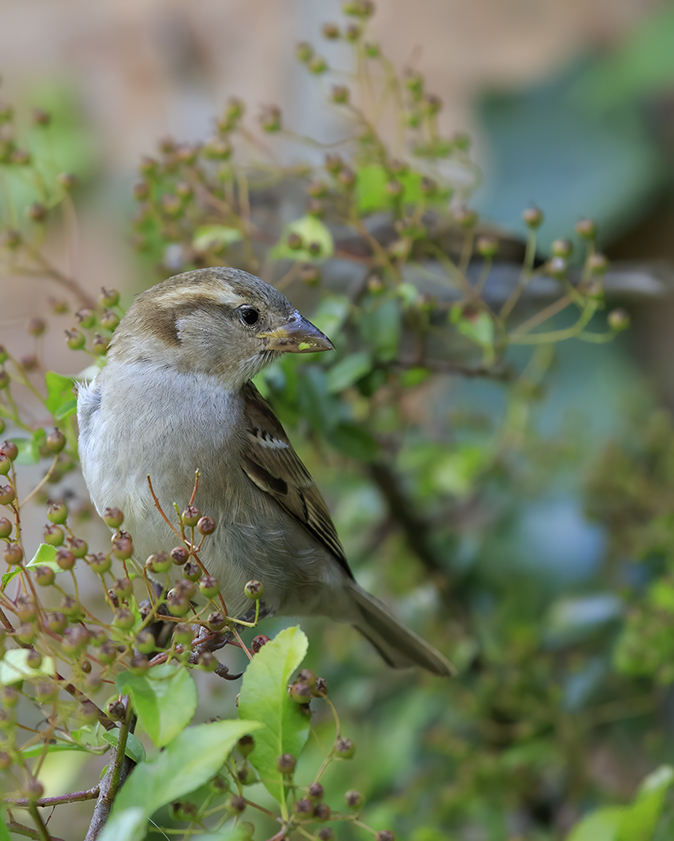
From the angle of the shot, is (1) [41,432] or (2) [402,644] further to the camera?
(2) [402,644]

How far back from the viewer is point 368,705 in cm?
217

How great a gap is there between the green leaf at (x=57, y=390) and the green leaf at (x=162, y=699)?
611mm

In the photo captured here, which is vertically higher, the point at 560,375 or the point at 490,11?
the point at 490,11

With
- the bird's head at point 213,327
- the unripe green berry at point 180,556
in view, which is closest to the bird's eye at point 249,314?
the bird's head at point 213,327

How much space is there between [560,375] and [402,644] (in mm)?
1865

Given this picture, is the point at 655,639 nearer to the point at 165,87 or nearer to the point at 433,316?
the point at 433,316

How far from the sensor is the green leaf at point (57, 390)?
1.33m

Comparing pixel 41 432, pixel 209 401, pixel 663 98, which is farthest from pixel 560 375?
pixel 41 432

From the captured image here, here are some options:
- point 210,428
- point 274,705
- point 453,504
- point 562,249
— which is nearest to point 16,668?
point 274,705

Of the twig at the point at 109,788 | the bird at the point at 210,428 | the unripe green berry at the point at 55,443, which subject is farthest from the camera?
the bird at the point at 210,428

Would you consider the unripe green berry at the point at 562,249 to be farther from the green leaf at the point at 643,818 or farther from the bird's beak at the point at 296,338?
the green leaf at the point at 643,818

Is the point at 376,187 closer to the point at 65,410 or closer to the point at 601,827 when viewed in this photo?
the point at 65,410

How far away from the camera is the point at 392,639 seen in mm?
1824

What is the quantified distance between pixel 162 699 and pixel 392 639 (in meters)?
1.05
